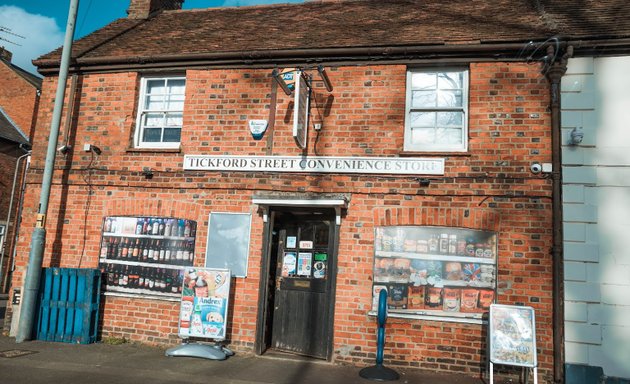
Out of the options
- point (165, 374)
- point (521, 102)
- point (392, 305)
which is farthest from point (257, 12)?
point (165, 374)

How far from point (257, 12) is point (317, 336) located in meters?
7.43

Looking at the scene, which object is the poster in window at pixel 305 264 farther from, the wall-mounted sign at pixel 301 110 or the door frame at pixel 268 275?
the wall-mounted sign at pixel 301 110

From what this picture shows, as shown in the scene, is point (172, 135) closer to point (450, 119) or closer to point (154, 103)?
point (154, 103)

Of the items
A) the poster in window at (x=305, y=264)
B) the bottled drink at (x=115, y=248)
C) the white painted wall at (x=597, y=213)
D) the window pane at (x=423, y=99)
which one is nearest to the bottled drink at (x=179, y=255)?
the bottled drink at (x=115, y=248)

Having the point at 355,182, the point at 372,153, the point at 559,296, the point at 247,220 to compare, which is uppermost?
the point at 372,153

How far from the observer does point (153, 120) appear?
8891 millimetres

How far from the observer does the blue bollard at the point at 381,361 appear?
657 centimetres

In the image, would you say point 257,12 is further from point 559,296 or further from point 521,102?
point 559,296

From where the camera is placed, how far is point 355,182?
7680mm

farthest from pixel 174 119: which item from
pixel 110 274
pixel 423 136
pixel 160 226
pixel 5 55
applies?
pixel 5 55

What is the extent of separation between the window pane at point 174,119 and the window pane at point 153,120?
0.43 ft

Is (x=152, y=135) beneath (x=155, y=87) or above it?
beneath

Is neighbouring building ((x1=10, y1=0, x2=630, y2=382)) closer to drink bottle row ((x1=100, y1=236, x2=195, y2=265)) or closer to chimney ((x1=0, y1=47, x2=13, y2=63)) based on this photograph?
Answer: drink bottle row ((x1=100, y1=236, x2=195, y2=265))

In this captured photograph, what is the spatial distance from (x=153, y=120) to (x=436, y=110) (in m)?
5.11
